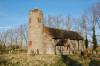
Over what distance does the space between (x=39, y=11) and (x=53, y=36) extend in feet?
21.7

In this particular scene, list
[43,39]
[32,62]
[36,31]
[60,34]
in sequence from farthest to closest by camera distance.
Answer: [60,34], [36,31], [43,39], [32,62]

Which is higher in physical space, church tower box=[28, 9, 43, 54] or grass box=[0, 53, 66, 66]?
church tower box=[28, 9, 43, 54]

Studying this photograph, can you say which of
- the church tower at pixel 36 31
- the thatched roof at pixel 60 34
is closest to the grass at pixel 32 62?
the church tower at pixel 36 31

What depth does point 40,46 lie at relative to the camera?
49.3m

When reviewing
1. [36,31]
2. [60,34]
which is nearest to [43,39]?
[36,31]

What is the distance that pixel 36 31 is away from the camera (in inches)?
1976

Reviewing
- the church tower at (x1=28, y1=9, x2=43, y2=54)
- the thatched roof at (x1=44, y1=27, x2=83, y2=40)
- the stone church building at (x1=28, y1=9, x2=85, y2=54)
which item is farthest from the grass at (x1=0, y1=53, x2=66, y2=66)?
the thatched roof at (x1=44, y1=27, x2=83, y2=40)

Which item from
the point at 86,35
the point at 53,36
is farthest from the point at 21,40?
the point at 53,36

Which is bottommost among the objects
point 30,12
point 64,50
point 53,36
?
point 64,50

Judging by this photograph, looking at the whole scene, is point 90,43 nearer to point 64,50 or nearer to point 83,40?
point 83,40

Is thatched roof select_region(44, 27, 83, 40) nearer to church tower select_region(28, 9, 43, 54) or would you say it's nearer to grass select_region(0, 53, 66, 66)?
church tower select_region(28, 9, 43, 54)

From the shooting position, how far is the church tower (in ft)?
162

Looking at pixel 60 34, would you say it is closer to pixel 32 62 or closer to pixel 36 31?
pixel 36 31

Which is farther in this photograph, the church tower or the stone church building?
the church tower
